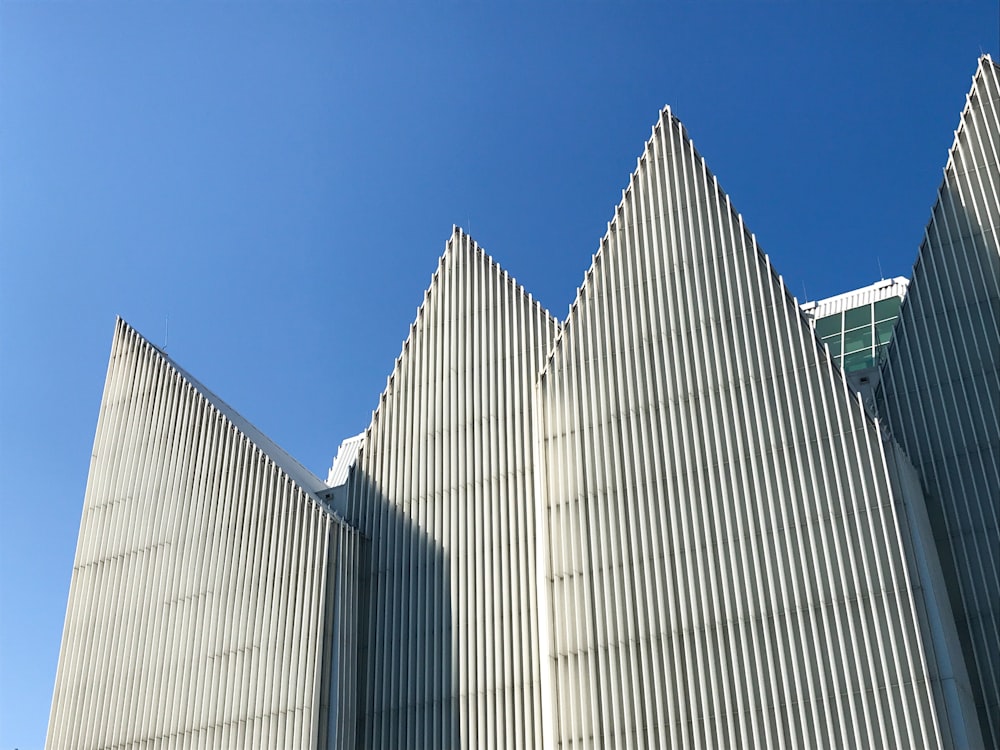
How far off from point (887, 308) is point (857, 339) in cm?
202

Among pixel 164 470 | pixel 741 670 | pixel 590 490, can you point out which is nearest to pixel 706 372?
pixel 590 490

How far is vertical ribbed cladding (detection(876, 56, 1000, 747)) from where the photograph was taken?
2580cm

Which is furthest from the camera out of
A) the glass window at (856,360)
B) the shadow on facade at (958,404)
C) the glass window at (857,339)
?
the glass window at (857,339)

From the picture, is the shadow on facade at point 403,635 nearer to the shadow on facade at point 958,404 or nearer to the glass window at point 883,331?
the shadow on facade at point 958,404

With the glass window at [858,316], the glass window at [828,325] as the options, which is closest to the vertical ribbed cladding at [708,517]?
the glass window at [828,325]

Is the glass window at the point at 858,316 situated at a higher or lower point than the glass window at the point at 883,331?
higher

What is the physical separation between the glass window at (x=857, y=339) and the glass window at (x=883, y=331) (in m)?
0.31

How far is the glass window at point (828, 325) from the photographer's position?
132 ft

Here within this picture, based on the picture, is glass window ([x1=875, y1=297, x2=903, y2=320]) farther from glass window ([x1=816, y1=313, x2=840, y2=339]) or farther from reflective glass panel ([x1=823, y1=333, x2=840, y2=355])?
reflective glass panel ([x1=823, y1=333, x2=840, y2=355])

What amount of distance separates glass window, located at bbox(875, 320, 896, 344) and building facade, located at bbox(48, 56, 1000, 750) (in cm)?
15

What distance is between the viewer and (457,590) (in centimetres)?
3175

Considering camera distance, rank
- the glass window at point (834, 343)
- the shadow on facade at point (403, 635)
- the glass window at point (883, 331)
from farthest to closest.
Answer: the glass window at point (834, 343)
the glass window at point (883, 331)
the shadow on facade at point (403, 635)

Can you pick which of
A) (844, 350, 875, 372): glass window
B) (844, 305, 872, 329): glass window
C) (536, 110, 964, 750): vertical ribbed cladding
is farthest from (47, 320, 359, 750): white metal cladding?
(844, 305, 872, 329): glass window

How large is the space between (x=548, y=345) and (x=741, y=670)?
12535 millimetres
